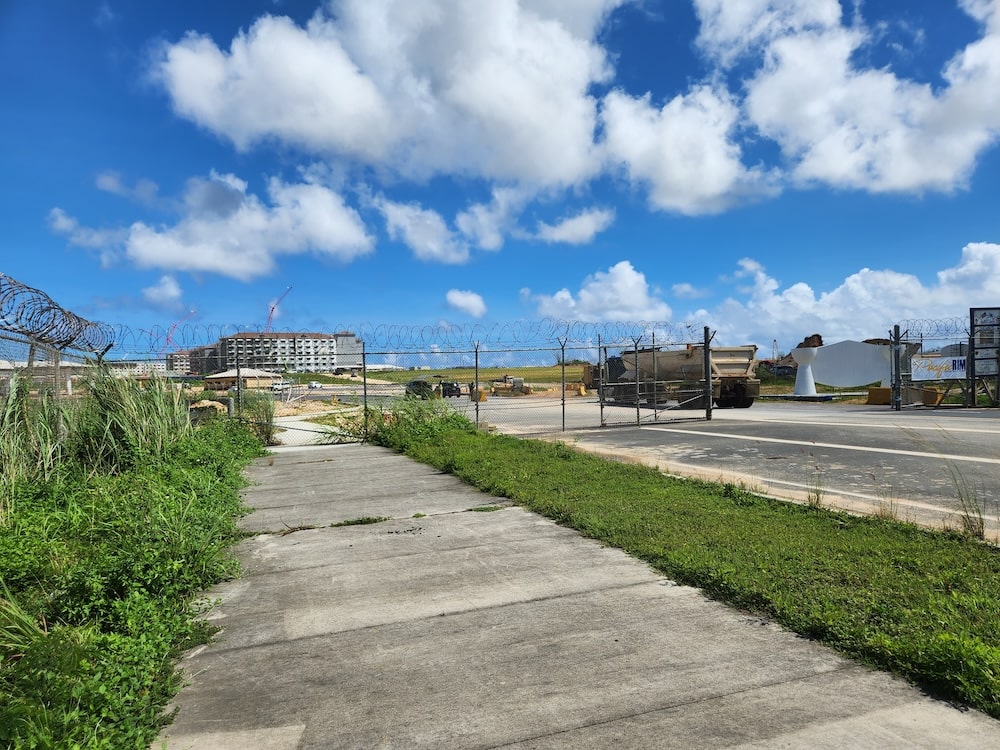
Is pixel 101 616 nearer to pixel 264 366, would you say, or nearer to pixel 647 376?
pixel 264 366

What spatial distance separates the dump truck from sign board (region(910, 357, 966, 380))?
5.96 metres

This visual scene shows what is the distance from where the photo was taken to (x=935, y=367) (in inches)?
1047

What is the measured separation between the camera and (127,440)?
→ 9.77 metres

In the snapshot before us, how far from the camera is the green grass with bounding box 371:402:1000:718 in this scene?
3600 millimetres

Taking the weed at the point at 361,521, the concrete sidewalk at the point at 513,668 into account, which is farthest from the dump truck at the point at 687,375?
the concrete sidewalk at the point at 513,668

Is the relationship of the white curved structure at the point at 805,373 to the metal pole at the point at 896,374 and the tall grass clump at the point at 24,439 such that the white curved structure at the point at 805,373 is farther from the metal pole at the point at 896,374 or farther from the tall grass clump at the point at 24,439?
the tall grass clump at the point at 24,439

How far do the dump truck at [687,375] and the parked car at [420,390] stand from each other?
712 cm

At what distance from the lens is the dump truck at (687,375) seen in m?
24.0

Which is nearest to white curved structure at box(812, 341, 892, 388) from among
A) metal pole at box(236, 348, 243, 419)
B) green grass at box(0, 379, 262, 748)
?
metal pole at box(236, 348, 243, 419)

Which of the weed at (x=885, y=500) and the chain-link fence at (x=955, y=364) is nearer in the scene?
the weed at (x=885, y=500)

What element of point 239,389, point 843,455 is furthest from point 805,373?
point 239,389

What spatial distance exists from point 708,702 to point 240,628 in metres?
3.05

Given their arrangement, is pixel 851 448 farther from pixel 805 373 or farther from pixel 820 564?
pixel 805 373

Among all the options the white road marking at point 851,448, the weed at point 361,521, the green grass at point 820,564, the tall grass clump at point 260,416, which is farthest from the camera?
the tall grass clump at point 260,416
